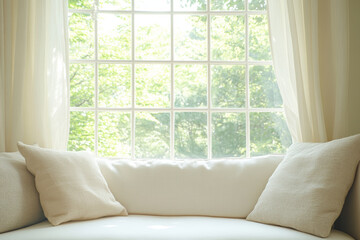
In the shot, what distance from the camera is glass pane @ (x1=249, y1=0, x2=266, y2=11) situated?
2855mm

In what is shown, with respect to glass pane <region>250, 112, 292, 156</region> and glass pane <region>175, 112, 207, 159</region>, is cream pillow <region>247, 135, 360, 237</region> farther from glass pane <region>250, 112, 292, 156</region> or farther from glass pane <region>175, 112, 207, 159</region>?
glass pane <region>175, 112, 207, 159</region>

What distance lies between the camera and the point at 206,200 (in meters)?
2.34

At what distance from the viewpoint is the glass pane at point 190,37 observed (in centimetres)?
288

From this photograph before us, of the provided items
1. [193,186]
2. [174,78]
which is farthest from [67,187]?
[174,78]

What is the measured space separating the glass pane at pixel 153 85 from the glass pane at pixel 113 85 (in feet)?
0.28

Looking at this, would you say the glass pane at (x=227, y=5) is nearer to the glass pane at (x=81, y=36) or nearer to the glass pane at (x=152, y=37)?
the glass pane at (x=152, y=37)

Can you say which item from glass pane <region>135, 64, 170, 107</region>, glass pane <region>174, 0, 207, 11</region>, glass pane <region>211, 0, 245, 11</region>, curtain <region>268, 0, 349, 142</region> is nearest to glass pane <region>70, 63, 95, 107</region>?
glass pane <region>135, 64, 170, 107</region>

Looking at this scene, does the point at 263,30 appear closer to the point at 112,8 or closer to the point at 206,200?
the point at 112,8

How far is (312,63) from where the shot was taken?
256cm

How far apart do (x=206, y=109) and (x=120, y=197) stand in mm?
928

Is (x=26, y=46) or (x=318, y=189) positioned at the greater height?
(x=26, y=46)

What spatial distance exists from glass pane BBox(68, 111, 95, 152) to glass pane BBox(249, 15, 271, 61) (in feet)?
4.34

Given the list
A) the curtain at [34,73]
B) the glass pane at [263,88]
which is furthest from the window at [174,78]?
the curtain at [34,73]

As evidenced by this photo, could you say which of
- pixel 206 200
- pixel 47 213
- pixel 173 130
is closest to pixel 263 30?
pixel 173 130
